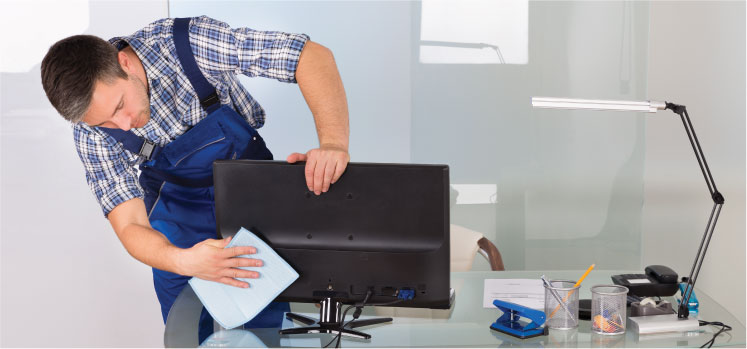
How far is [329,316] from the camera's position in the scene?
5.41ft

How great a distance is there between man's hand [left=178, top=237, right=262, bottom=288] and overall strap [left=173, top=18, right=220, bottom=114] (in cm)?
64

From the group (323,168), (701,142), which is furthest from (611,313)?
(701,142)

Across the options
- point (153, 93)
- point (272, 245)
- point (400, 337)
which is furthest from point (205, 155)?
point (400, 337)

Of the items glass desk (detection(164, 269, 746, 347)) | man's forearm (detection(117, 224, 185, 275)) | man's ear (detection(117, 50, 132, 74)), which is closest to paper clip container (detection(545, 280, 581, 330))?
glass desk (detection(164, 269, 746, 347))

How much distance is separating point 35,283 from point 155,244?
1.97 m

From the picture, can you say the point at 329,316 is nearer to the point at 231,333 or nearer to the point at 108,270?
the point at 231,333

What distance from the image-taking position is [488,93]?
3.48 m

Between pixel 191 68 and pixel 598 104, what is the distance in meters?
1.16

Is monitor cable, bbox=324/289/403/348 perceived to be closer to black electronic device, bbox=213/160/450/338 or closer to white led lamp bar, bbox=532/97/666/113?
black electronic device, bbox=213/160/450/338

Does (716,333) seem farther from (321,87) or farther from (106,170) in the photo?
(106,170)

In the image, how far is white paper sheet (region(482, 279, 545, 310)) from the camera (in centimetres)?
186

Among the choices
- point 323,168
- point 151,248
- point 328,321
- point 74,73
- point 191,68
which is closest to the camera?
point 323,168

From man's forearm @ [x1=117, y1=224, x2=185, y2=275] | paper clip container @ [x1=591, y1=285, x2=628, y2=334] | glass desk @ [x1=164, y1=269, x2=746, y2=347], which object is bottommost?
glass desk @ [x1=164, y1=269, x2=746, y2=347]

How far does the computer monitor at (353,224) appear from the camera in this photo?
1.57 meters
